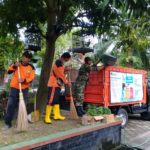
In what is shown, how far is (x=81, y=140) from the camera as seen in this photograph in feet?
22.1

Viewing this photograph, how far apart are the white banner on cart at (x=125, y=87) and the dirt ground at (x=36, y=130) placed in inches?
77.9

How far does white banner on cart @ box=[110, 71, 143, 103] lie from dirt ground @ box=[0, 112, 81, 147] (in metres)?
1.98

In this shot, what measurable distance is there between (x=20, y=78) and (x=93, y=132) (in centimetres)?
194

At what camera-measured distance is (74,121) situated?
8141mm

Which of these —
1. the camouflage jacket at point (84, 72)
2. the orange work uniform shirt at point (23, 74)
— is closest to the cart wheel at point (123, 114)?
the camouflage jacket at point (84, 72)

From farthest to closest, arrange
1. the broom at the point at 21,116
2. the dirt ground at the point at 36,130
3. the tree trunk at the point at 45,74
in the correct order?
the tree trunk at the point at 45,74, the broom at the point at 21,116, the dirt ground at the point at 36,130

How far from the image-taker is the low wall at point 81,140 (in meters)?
5.73

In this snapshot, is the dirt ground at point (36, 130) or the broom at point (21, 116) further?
the broom at point (21, 116)

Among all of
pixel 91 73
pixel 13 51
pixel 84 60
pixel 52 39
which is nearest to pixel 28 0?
pixel 52 39

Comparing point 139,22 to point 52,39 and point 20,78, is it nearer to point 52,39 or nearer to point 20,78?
point 52,39

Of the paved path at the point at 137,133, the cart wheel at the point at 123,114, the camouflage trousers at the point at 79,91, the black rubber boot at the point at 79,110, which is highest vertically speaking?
the camouflage trousers at the point at 79,91

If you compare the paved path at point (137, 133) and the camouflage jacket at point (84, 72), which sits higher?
the camouflage jacket at point (84, 72)

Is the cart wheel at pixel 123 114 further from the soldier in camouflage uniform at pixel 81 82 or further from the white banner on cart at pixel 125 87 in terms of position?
the soldier in camouflage uniform at pixel 81 82

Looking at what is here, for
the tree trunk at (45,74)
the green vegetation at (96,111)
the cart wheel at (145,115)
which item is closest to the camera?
the green vegetation at (96,111)
